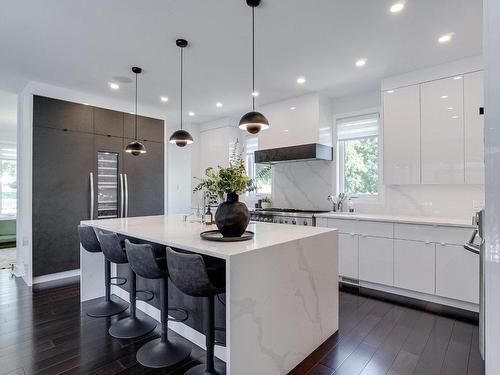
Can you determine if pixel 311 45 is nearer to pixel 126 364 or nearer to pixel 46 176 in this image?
A: pixel 126 364

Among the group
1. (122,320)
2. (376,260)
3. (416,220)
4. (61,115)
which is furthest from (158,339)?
(61,115)

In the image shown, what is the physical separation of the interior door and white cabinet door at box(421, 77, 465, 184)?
4.54 m

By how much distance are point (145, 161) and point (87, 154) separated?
37.8 inches

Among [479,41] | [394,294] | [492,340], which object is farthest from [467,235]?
[492,340]

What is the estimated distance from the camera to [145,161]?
17.1 feet

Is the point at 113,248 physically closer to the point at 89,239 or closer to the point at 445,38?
the point at 89,239

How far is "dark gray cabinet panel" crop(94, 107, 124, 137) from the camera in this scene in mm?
4648

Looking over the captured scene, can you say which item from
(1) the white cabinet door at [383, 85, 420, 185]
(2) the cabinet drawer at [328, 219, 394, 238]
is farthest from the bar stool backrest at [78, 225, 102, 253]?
(1) the white cabinet door at [383, 85, 420, 185]

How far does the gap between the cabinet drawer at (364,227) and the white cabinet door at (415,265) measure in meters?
0.17

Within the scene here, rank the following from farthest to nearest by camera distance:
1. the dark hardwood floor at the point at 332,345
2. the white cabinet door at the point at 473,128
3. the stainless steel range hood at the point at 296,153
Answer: the stainless steel range hood at the point at 296,153
the white cabinet door at the point at 473,128
the dark hardwood floor at the point at 332,345

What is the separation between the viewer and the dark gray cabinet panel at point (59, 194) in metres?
4.05

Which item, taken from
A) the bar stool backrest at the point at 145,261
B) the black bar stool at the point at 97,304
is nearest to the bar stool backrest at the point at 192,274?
the bar stool backrest at the point at 145,261

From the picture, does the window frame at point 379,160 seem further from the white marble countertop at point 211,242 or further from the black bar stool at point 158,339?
the black bar stool at point 158,339

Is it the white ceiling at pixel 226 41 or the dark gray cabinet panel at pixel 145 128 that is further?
the dark gray cabinet panel at pixel 145 128
